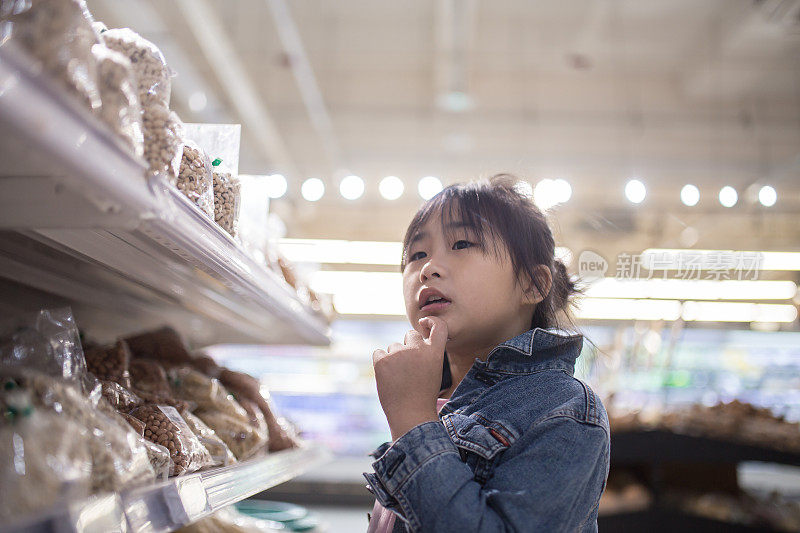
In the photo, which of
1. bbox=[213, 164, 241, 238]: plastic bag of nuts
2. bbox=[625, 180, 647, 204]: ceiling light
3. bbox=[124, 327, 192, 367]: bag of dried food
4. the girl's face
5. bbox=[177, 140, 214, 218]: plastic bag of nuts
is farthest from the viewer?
bbox=[625, 180, 647, 204]: ceiling light

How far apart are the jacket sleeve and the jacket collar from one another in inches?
7.3

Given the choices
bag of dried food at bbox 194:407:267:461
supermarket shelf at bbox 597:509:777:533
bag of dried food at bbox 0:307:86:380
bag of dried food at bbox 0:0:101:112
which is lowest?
supermarket shelf at bbox 597:509:777:533

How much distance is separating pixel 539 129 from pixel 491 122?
514 millimetres

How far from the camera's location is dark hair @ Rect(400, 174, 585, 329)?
124cm

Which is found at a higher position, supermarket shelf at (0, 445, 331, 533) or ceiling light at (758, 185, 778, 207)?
ceiling light at (758, 185, 778, 207)

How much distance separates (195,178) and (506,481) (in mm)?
725

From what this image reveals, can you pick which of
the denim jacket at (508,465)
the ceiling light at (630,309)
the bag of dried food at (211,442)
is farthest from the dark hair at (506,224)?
the ceiling light at (630,309)

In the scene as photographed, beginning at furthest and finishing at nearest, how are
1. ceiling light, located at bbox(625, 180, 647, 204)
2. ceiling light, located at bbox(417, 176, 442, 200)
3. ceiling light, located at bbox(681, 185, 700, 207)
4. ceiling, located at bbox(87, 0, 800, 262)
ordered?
ceiling, located at bbox(87, 0, 800, 262), ceiling light, located at bbox(417, 176, 442, 200), ceiling light, located at bbox(681, 185, 700, 207), ceiling light, located at bbox(625, 180, 647, 204)

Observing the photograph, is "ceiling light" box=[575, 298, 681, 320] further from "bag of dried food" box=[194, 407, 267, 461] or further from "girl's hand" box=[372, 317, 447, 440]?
"girl's hand" box=[372, 317, 447, 440]

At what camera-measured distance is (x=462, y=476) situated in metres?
0.88

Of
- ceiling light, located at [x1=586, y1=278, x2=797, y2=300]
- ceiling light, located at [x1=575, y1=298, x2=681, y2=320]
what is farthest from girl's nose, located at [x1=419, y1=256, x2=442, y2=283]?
ceiling light, located at [x1=575, y1=298, x2=681, y2=320]

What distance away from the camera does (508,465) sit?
917 millimetres

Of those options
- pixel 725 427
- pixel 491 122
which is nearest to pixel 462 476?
pixel 725 427

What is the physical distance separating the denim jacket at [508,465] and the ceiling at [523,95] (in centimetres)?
140
